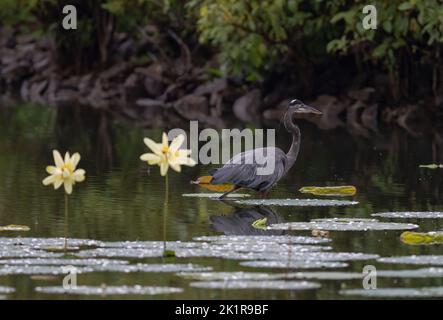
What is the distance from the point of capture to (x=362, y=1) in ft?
97.7

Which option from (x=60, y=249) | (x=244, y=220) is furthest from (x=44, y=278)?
(x=244, y=220)

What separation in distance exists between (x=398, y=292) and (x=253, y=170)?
229 inches

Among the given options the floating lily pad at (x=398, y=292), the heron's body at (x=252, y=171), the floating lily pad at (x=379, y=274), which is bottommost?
the floating lily pad at (x=398, y=292)

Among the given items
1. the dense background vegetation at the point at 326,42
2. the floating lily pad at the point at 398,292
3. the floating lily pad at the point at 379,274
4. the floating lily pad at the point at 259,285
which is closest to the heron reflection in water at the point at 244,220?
the floating lily pad at the point at 379,274

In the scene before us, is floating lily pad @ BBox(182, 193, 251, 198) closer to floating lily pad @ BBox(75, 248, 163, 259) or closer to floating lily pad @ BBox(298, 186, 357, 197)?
floating lily pad @ BBox(298, 186, 357, 197)

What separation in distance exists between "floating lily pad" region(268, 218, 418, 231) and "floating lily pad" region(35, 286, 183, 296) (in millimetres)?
3218

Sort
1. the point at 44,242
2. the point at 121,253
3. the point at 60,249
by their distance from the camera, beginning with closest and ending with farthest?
1. the point at 121,253
2. the point at 60,249
3. the point at 44,242

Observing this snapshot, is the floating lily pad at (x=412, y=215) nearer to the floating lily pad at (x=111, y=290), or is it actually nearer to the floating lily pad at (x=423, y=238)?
the floating lily pad at (x=423, y=238)

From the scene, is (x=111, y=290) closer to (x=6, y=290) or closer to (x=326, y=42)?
(x=6, y=290)

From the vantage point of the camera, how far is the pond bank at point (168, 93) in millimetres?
31703

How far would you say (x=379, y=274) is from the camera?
441 inches

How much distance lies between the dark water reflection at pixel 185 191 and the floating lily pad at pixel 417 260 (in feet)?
1.06

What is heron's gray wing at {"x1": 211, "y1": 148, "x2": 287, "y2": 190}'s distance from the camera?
16000mm

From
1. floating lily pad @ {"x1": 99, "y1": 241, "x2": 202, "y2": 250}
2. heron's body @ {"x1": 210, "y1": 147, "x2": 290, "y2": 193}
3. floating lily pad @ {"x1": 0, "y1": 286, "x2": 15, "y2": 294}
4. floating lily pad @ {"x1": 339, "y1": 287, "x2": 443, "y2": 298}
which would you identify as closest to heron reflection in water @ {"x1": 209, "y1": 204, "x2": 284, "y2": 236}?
heron's body @ {"x1": 210, "y1": 147, "x2": 290, "y2": 193}
